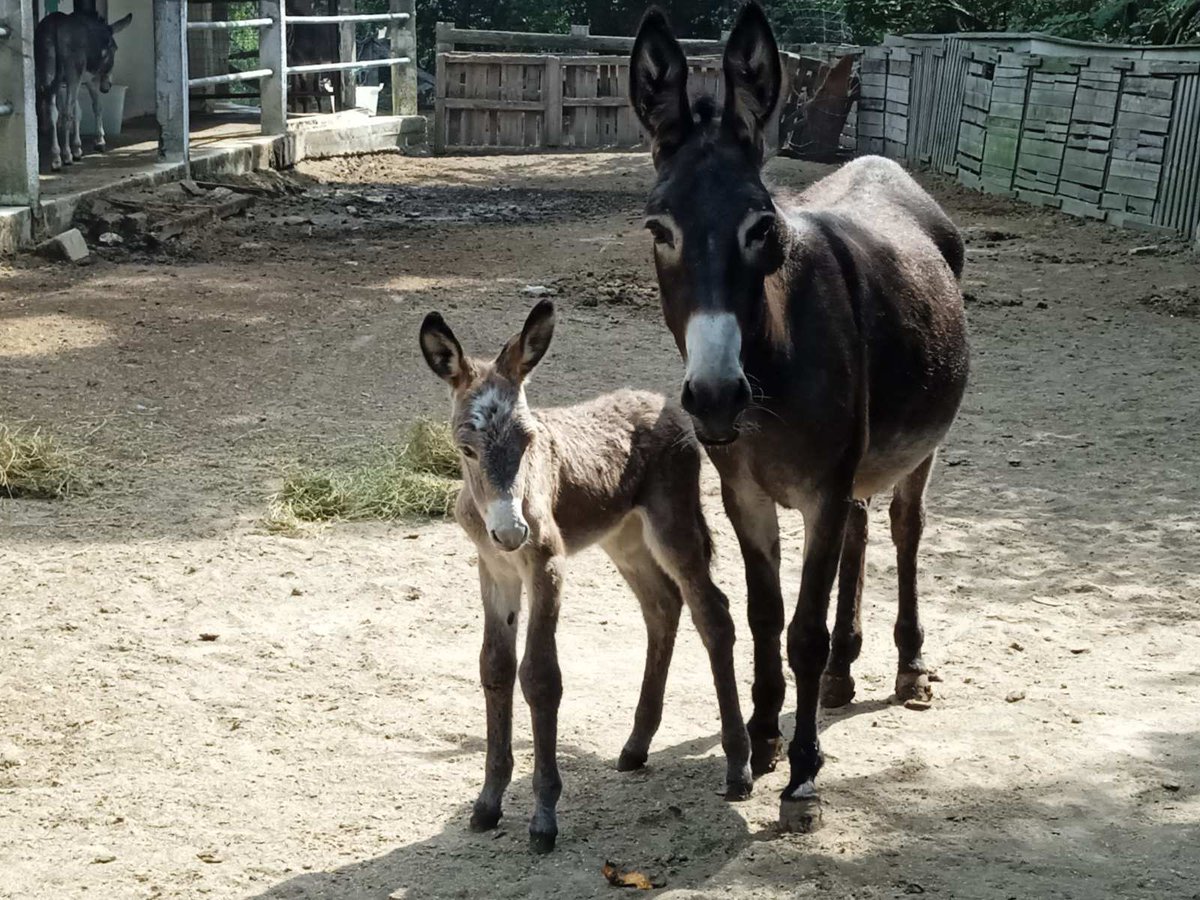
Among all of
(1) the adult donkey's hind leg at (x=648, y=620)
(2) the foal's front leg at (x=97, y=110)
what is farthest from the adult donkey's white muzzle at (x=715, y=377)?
(2) the foal's front leg at (x=97, y=110)

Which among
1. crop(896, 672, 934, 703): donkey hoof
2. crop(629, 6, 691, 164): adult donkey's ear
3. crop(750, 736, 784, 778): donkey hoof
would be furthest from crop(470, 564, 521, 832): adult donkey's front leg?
crop(896, 672, 934, 703): donkey hoof

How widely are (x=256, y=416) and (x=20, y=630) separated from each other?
120 inches

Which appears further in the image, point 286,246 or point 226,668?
point 286,246

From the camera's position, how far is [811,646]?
436cm

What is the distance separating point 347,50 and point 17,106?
35.4 ft

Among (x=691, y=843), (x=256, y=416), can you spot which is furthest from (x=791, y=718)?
(x=256, y=416)

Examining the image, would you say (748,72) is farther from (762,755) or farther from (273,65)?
(273,65)

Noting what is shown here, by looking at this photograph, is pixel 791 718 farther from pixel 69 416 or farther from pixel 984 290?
pixel 984 290

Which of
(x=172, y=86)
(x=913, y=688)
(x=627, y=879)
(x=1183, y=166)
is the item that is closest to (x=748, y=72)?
(x=627, y=879)

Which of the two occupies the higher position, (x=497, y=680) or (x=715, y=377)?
(x=715, y=377)

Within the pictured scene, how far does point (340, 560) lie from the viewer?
261 inches

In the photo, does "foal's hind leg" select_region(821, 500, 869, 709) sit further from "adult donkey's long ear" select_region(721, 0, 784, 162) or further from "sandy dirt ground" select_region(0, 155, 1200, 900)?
"adult donkey's long ear" select_region(721, 0, 784, 162)

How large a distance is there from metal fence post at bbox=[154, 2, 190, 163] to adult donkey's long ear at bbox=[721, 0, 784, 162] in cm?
1255

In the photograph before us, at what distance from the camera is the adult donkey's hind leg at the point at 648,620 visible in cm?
475
